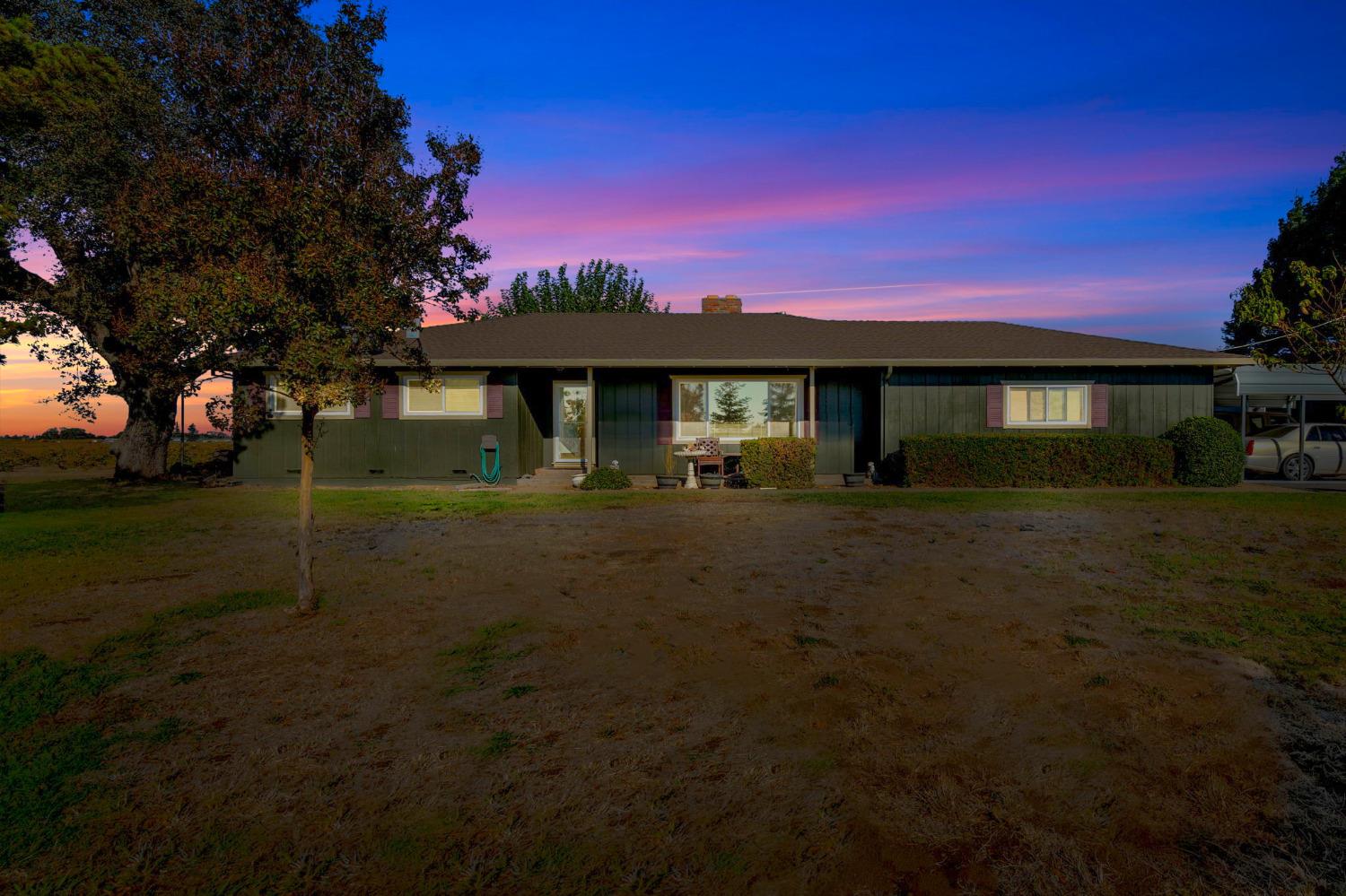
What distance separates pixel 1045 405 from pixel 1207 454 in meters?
3.60

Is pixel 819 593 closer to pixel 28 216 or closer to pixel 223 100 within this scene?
pixel 223 100

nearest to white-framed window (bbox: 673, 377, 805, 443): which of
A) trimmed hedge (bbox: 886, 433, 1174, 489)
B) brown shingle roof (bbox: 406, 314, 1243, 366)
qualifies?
brown shingle roof (bbox: 406, 314, 1243, 366)

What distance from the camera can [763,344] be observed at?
20000 millimetres

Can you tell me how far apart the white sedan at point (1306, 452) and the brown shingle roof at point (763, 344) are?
313 centimetres

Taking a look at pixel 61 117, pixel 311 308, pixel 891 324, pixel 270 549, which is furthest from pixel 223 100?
pixel 891 324

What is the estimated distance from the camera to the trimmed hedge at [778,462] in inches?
688

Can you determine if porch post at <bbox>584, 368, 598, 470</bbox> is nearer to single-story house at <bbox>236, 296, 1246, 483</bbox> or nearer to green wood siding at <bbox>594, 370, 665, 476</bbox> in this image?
single-story house at <bbox>236, 296, 1246, 483</bbox>

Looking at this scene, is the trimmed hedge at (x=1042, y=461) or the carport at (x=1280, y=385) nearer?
the trimmed hedge at (x=1042, y=461)

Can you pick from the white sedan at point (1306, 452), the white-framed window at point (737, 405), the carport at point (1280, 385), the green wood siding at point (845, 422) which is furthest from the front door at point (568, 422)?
the white sedan at point (1306, 452)

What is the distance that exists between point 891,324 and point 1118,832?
2099 cm

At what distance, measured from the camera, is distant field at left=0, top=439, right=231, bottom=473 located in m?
25.7

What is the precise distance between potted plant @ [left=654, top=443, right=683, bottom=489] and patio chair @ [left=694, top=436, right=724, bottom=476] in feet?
2.10

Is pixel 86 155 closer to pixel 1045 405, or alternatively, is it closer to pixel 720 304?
pixel 720 304

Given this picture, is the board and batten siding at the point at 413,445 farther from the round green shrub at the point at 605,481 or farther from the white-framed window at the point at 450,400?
the round green shrub at the point at 605,481
